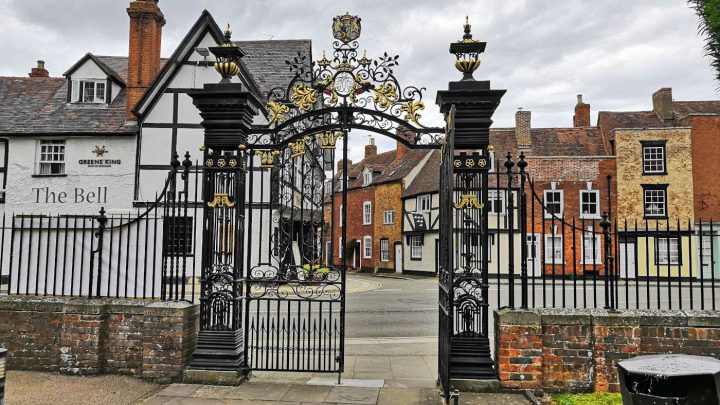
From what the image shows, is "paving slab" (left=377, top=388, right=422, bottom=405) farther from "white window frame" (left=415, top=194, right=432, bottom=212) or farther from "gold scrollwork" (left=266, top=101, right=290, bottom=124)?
"white window frame" (left=415, top=194, right=432, bottom=212)

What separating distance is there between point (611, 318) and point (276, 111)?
4.61 metres

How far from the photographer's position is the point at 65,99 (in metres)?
20.8

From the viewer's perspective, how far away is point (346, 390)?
19.5ft

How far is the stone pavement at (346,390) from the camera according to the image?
5.55m

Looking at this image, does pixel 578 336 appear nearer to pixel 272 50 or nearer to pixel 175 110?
pixel 175 110

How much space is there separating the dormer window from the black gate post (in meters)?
18.2

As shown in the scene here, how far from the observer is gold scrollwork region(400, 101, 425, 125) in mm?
6516

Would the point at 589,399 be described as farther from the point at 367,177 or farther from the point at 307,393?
the point at 367,177

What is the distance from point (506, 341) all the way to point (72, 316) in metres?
5.12

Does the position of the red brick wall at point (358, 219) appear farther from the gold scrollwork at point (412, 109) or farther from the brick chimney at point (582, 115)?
the gold scrollwork at point (412, 109)

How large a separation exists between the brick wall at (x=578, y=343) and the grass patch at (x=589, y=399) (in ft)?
0.34

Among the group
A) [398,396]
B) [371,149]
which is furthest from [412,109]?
[371,149]

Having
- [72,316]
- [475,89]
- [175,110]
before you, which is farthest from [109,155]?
[475,89]

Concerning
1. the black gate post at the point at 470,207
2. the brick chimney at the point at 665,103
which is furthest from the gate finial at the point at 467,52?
the brick chimney at the point at 665,103
